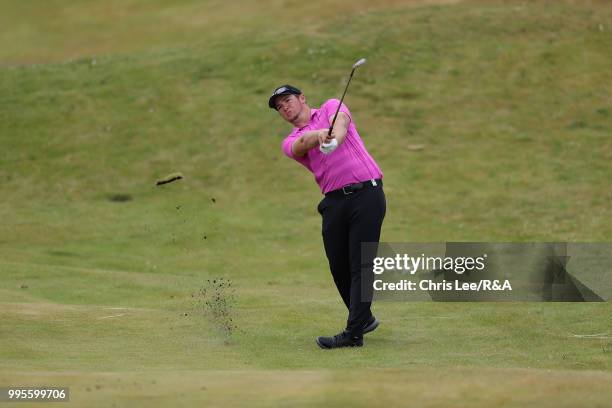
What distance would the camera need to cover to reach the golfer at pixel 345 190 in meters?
10.1

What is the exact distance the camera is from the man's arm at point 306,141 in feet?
31.8

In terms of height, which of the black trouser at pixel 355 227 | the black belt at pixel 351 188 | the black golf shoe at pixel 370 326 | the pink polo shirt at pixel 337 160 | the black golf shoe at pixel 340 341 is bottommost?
the black golf shoe at pixel 340 341

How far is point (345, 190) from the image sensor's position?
1014cm

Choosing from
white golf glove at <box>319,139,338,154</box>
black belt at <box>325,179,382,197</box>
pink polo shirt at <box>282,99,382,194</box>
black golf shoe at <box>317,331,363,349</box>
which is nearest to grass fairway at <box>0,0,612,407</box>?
black golf shoe at <box>317,331,363,349</box>

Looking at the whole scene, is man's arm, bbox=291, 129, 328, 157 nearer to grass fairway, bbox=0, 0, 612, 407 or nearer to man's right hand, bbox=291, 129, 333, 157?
man's right hand, bbox=291, 129, 333, 157

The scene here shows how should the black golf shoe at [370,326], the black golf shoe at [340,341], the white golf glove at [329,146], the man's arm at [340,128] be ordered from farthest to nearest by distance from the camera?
1. the black golf shoe at [370,326]
2. the black golf shoe at [340,341]
3. the man's arm at [340,128]
4. the white golf glove at [329,146]

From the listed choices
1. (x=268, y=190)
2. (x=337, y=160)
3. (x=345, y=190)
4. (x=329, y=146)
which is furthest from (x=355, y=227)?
(x=268, y=190)

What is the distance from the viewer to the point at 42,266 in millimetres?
18047

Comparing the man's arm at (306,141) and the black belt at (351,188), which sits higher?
the man's arm at (306,141)

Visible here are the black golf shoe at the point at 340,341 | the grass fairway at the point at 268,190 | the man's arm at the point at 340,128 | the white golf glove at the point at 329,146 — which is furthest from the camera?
the black golf shoe at the point at 340,341

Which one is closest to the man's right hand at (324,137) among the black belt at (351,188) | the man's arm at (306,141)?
the man's arm at (306,141)

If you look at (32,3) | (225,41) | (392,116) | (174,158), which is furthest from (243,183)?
(32,3)

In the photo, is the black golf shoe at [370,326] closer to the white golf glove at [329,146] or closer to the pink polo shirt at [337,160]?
the pink polo shirt at [337,160]

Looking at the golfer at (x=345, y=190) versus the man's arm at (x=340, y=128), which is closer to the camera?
the man's arm at (x=340, y=128)
